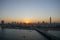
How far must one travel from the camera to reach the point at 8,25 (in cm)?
17762

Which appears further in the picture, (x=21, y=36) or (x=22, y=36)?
(x=22, y=36)

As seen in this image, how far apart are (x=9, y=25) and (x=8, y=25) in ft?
5.12

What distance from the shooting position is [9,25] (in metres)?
178

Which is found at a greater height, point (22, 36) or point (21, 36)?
point (21, 36)
